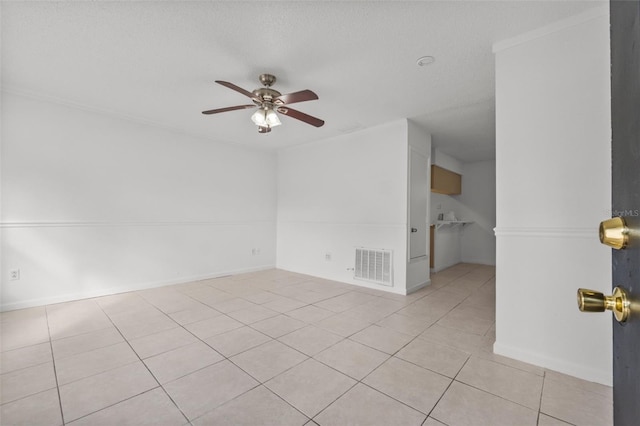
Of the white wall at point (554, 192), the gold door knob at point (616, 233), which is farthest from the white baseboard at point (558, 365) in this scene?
the gold door knob at point (616, 233)

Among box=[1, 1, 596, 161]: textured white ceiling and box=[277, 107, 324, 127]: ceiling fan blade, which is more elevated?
box=[1, 1, 596, 161]: textured white ceiling

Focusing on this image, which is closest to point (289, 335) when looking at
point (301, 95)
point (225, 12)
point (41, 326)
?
point (301, 95)

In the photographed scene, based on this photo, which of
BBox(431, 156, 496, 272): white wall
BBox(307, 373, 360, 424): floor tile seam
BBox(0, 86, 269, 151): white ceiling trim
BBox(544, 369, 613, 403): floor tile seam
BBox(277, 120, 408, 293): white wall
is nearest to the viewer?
BBox(307, 373, 360, 424): floor tile seam

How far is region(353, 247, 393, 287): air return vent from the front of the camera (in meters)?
3.89

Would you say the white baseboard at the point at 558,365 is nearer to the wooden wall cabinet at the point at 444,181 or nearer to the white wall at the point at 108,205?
the wooden wall cabinet at the point at 444,181

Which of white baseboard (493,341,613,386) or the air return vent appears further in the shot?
the air return vent

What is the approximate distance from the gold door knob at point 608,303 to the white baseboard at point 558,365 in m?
1.93

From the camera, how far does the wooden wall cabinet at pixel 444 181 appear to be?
16.3ft

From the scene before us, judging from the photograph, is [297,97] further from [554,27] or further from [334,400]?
[334,400]

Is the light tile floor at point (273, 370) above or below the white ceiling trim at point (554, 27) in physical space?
below

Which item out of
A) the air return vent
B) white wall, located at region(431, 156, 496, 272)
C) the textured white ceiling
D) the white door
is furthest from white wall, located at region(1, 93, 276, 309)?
white wall, located at region(431, 156, 496, 272)

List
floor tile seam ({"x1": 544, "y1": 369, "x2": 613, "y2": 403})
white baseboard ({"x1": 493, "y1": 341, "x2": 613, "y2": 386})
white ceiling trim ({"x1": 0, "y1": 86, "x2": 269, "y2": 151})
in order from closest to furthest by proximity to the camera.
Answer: floor tile seam ({"x1": 544, "y1": 369, "x2": 613, "y2": 403}) < white baseboard ({"x1": 493, "y1": 341, "x2": 613, "y2": 386}) < white ceiling trim ({"x1": 0, "y1": 86, "x2": 269, "y2": 151})

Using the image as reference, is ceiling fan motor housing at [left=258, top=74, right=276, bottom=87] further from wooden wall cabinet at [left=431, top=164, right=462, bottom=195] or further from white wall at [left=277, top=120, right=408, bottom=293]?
wooden wall cabinet at [left=431, top=164, right=462, bottom=195]

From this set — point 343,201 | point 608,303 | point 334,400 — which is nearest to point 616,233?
point 608,303
